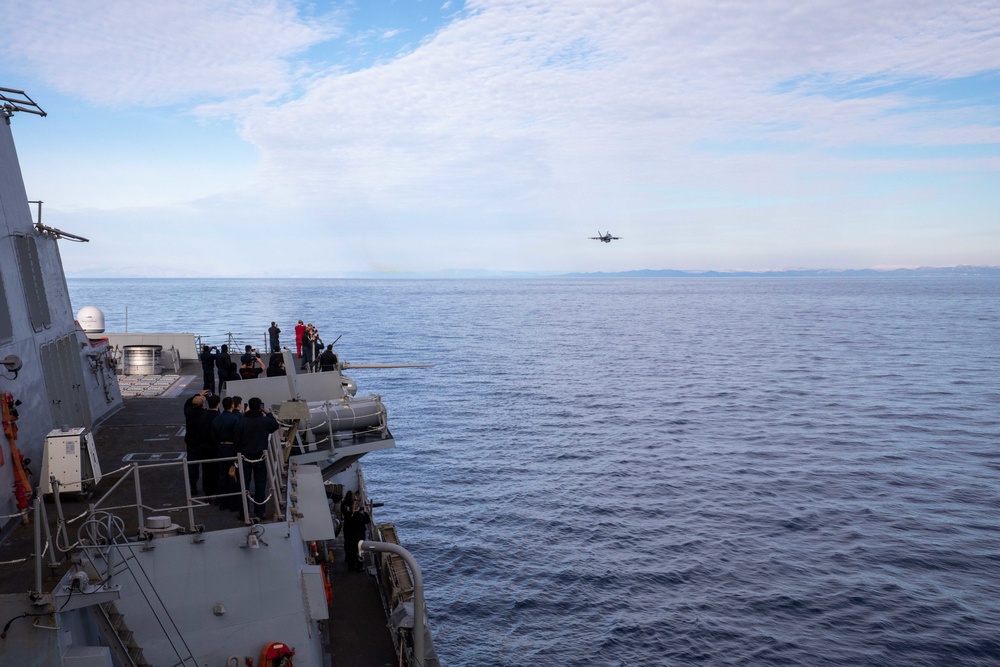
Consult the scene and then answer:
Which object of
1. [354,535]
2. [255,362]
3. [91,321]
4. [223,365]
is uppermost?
[91,321]

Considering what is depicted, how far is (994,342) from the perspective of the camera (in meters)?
81.2

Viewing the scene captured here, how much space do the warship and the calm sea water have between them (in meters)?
6.49

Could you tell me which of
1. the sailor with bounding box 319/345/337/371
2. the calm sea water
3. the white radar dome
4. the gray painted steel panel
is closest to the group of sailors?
the sailor with bounding box 319/345/337/371

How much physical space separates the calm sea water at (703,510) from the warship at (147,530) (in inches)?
256

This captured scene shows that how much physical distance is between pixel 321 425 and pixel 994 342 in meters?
89.3

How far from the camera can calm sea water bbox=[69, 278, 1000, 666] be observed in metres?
19.1

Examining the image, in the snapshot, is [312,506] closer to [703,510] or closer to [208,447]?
[208,447]

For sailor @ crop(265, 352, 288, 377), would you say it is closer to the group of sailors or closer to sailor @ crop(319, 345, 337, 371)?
the group of sailors

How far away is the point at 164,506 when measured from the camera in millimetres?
10977

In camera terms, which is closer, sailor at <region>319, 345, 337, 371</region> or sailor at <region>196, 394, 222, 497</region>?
sailor at <region>196, 394, 222, 497</region>

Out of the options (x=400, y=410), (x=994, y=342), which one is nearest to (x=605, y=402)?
(x=400, y=410)

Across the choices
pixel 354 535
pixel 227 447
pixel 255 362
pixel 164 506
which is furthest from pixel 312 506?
pixel 255 362

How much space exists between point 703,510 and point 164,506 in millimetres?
21489

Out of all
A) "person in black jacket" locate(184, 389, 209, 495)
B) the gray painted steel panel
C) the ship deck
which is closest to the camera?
the ship deck
